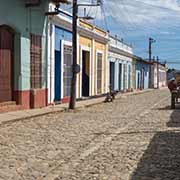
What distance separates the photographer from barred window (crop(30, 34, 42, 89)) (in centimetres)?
2136

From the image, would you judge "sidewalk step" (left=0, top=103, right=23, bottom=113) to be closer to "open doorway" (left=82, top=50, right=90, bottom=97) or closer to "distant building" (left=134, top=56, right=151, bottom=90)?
"open doorway" (left=82, top=50, right=90, bottom=97)

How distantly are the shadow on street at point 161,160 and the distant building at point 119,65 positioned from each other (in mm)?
30859

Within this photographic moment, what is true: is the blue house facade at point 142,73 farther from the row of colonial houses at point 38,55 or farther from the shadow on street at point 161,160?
the shadow on street at point 161,160

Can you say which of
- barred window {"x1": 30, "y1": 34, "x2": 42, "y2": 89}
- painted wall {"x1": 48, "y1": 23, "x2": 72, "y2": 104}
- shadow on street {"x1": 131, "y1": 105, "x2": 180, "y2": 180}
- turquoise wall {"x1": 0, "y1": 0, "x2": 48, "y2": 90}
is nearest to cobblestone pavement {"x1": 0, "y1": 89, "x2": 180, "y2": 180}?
shadow on street {"x1": 131, "y1": 105, "x2": 180, "y2": 180}

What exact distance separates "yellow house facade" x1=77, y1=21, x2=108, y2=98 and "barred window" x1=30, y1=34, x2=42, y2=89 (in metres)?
8.00

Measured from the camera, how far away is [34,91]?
69.4ft

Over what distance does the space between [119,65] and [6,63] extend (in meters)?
29.5

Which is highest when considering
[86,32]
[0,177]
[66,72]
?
[86,32]

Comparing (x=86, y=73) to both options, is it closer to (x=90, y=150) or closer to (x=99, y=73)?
(x=99, y=73)

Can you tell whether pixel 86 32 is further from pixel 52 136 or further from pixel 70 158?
pixel 70 158

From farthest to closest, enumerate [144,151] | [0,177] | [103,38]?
[103,38] < [144,151] < [0,177]

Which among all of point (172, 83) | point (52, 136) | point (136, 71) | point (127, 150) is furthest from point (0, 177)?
point (136, 71)

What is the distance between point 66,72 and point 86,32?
544 cm

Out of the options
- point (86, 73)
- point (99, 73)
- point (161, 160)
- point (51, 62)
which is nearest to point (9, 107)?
point (51, 62)
